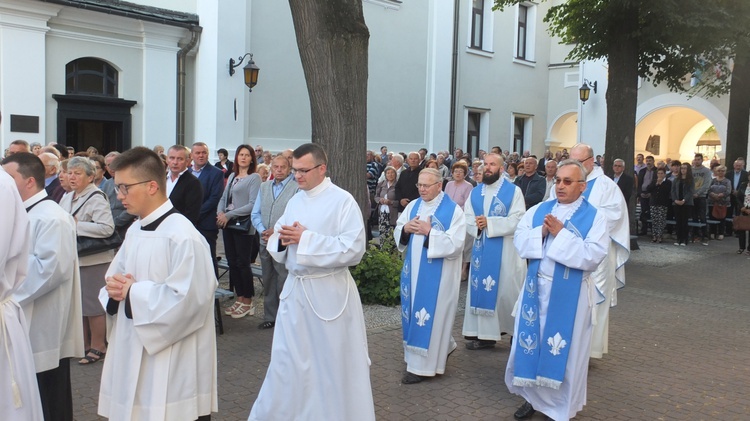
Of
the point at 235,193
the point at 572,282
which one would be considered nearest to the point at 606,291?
the point at 572,282

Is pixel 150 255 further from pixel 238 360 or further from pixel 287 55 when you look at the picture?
pixel 287 55

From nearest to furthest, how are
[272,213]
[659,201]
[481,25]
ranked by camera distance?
[272,213], [659,201], [481,25]

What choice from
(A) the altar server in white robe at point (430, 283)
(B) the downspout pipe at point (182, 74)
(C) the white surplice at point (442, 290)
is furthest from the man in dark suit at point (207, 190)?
(B) the downspout pipe at point (182, 74)

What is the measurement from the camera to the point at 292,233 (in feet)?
15.5

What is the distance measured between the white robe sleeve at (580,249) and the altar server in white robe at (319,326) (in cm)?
146

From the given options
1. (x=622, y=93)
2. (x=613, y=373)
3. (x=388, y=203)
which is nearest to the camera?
(x=613, y=373)

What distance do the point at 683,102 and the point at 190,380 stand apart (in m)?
24.7

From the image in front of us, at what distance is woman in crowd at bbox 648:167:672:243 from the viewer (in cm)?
1664

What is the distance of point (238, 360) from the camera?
670 cm

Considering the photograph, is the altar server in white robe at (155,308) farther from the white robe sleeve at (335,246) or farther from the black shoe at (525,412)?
the black shoe at (525,412)

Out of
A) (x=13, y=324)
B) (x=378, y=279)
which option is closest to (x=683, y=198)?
(x=378, y=279)

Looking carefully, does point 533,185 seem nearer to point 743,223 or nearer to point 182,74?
point 743,223

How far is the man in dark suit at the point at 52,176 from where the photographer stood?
7.07 meters

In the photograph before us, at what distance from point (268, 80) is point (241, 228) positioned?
11201 mm
